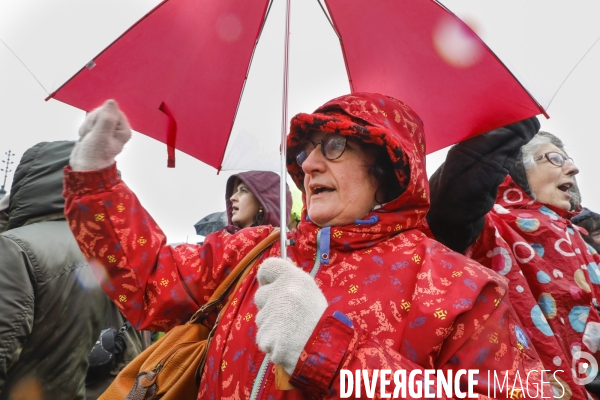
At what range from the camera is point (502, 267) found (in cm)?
231

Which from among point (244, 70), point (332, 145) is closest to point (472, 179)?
point (332, 145)

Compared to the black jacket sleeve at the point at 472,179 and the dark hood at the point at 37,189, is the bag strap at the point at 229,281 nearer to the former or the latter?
the black jacket sleeve at the point at 472,179

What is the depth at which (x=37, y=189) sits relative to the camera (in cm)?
250

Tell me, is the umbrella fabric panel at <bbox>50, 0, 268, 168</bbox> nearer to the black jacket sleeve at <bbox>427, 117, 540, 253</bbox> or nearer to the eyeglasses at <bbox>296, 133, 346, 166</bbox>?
the eyeglasses at <bbox>296, 133, 346, 166</bbox>

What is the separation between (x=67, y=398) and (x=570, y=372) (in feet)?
7.51

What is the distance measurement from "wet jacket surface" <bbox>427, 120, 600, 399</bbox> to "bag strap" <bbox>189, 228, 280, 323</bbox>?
0.85 metres

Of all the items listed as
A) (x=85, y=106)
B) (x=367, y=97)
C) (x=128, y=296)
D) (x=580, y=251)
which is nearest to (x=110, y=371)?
(x=128, y=296)

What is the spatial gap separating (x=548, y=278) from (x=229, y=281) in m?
1.48

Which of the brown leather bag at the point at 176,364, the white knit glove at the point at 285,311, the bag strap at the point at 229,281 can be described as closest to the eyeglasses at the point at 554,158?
the bag strap at the point at 229,281

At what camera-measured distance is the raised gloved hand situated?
1.78m

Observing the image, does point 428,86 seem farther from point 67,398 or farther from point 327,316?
point 67,398

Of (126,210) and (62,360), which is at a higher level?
(126,210)

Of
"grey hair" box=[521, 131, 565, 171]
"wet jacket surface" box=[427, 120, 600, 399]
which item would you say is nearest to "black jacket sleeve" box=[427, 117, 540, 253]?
"wet jacket surface" box=[427, 120, 600, 399]

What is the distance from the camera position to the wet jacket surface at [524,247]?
2182 mm
